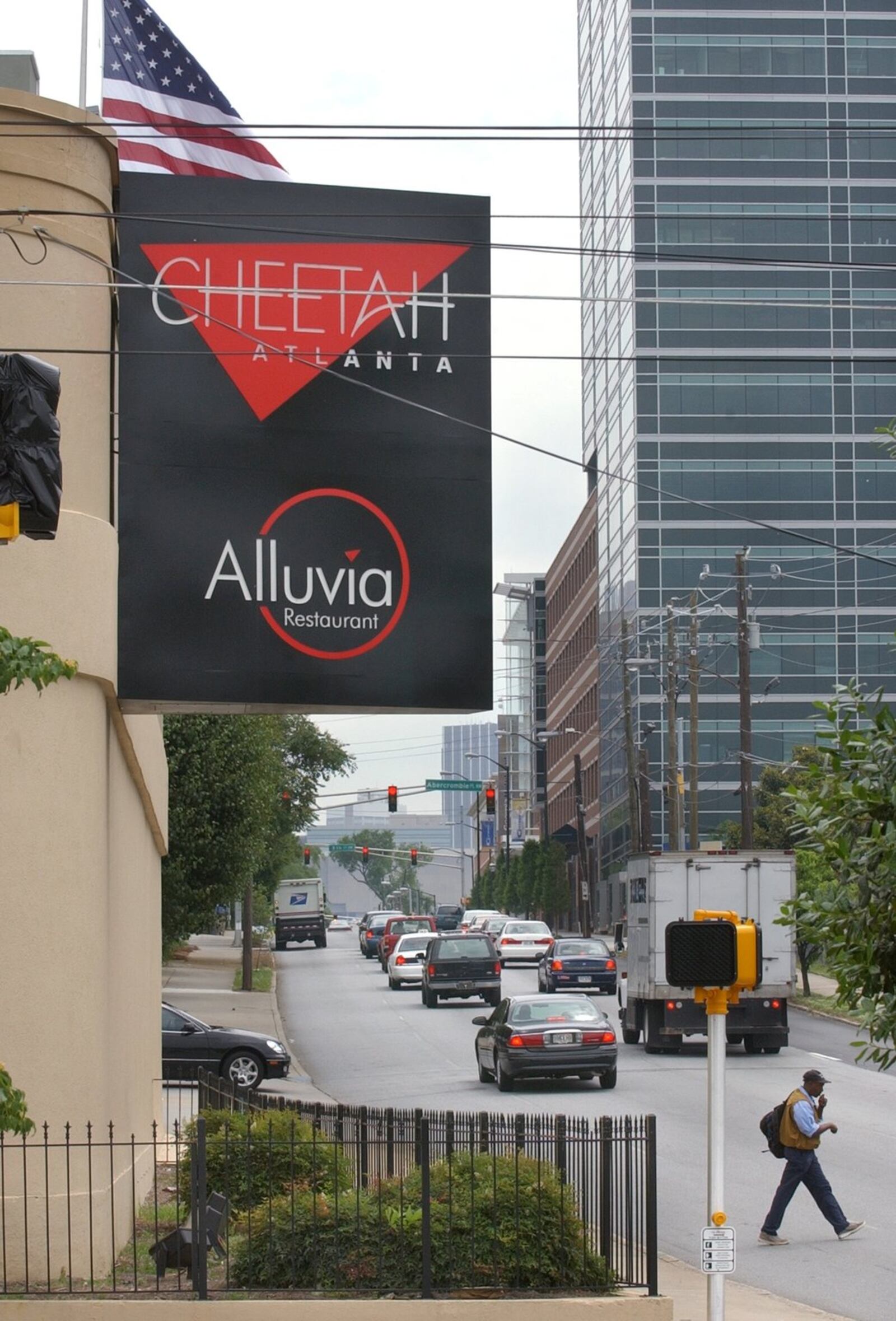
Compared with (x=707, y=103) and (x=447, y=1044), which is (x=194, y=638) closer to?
(x=447, y=1044)

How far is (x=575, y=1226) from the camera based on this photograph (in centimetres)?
1105

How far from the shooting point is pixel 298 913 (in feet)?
252

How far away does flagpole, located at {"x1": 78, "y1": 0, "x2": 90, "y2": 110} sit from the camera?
1298 centimetres

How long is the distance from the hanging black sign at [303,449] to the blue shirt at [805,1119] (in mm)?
4588

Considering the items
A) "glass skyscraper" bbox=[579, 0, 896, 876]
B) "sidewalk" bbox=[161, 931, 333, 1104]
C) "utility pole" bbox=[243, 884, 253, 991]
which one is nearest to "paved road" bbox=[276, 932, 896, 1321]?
"sidewalk" bbox=[161, 931, 333, 1104]

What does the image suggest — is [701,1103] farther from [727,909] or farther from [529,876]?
[529,876]

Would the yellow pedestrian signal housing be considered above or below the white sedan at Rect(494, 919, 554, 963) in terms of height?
above

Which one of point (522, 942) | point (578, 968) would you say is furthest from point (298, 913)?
point (578, 968)

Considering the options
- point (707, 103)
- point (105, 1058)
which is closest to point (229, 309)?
point (105, 1058)

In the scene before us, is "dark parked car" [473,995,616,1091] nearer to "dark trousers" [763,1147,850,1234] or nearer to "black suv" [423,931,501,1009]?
"dark trousers" [763,1147,850,1234]

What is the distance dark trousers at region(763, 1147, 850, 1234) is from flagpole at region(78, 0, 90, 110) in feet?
33.2

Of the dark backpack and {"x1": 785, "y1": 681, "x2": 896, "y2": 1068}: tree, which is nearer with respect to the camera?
{"x1": 785, "y1": 681, "x2": 896, "y2": 1068}: tree

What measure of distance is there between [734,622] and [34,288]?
62894 millimetres

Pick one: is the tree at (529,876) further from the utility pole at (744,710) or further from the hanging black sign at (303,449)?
the hanging black sign at (303,449)
